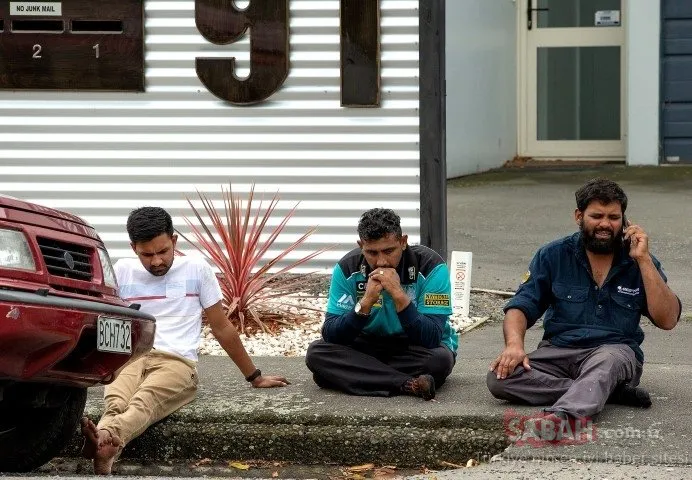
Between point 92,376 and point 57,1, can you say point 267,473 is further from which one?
point 57,1

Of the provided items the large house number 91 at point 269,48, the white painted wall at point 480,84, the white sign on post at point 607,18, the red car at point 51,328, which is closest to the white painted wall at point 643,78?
the white sign on post at point 607,18

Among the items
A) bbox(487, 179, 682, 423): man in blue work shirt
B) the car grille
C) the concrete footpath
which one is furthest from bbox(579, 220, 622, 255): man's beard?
the car grille

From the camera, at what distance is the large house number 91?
9664 millimetres

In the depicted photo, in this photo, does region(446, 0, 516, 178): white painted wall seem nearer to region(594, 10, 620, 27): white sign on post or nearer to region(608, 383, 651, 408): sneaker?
region(594, 10, 620, 27): white sign on post

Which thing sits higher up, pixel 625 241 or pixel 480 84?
pixel 480 84

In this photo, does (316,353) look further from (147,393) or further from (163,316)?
(147,393)

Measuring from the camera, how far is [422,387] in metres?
6.20

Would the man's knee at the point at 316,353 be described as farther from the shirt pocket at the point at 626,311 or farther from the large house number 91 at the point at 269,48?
the large house number 91 at the point at 269,48

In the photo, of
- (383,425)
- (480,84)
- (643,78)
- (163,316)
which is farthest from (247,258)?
(643,78)

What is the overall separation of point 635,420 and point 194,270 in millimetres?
2057

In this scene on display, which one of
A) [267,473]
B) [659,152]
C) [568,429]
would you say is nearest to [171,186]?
[267,473]

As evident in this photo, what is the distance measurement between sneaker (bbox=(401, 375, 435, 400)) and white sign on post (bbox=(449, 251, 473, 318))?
2.68 meters

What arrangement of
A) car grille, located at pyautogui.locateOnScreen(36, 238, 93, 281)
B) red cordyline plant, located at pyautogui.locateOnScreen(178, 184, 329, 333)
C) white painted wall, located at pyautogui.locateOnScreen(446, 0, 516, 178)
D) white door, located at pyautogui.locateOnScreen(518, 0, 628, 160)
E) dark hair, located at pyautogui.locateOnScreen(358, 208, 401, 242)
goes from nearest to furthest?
car grille, located at pyautogui.locateOnScreen(36, 238, 93, 281) → dark hair, located at pyautogui.locateOnScreen(358, 208, 401, 242) → red cordyline plant, located at pyautogui.locateOnScreen(178, 184, 329, 333) → white painted wall, located at pyautogui.locateOnScreen(446, 0, 516, 178) → white door, located at pyautogui.locateOnScreen(518, 0, 628, 160)

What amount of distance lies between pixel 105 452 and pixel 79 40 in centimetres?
496
